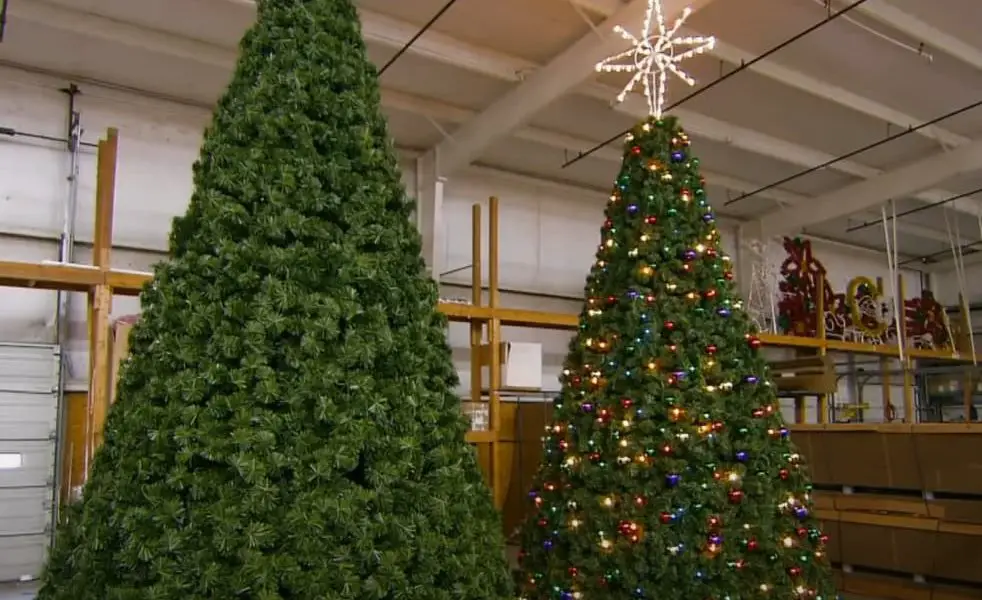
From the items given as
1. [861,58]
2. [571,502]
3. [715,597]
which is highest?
[861,58]

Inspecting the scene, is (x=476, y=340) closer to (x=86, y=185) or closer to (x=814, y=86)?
(x=86, y=185)

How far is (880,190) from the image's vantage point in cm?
1080

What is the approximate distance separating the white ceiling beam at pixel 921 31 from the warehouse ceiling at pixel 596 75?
2 centimetres

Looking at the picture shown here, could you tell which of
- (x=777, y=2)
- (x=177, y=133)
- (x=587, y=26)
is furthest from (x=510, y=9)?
(x=177, y=133)

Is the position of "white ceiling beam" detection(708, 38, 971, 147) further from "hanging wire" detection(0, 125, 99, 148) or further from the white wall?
"hanging wire" detection(0, 125, 99, 148)

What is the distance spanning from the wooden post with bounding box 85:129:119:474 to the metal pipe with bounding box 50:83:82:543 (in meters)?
1.95

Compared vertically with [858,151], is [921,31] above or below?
above

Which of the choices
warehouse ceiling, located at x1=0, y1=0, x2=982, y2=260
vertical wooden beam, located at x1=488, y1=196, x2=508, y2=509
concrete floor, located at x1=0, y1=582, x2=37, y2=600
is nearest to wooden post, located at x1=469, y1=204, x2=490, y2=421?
vertical wooden beam, located at x1=488, y1=196, x2=508, y2=509

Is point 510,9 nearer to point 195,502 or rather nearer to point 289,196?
point 289,196

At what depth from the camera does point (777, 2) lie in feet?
23.0

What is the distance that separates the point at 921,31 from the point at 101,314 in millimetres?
7401

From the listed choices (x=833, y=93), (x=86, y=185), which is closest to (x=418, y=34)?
(x=86, y=185)

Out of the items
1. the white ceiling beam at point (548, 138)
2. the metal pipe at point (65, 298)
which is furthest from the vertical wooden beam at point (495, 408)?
the metal pipe at point (65, 298)

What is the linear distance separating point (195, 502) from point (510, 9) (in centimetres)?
622
